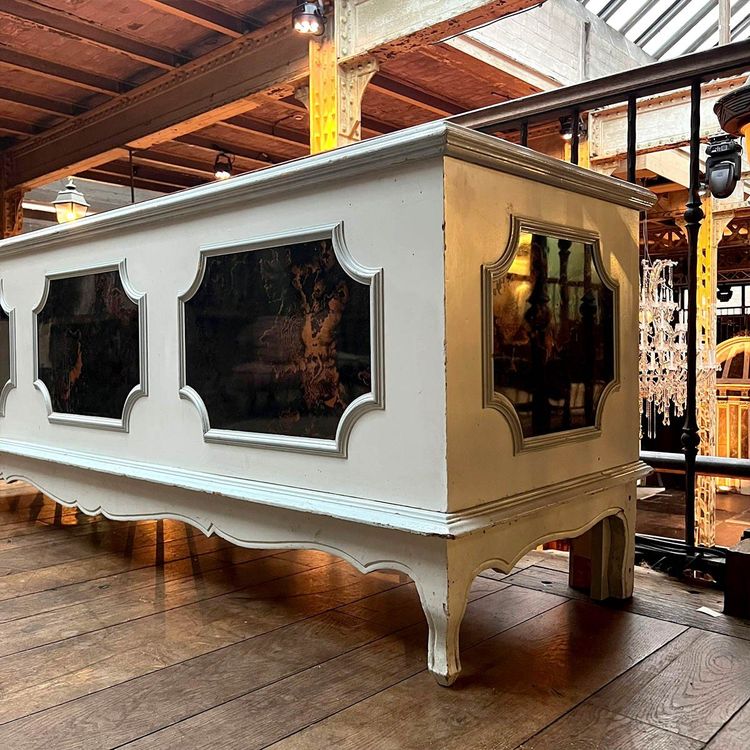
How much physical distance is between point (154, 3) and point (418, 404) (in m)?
4.09

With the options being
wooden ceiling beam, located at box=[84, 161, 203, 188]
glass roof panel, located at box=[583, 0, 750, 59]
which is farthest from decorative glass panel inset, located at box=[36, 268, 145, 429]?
glass roof panel, located at box=[583, 0, 750, 59]

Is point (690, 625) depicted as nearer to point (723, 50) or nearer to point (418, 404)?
point (418, 404)

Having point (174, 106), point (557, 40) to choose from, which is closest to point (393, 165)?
point (174, 106)

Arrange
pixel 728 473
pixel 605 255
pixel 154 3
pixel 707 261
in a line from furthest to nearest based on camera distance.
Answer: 1. pixel 707 261
2. pixel 154 3
3. pixel 728 473
4. pixel 605 255

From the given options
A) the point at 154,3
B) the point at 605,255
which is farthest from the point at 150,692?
the point at 154,3

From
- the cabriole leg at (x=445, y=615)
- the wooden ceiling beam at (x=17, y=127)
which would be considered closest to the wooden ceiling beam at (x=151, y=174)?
the wooden ceiling beam at (x=17, y=127)

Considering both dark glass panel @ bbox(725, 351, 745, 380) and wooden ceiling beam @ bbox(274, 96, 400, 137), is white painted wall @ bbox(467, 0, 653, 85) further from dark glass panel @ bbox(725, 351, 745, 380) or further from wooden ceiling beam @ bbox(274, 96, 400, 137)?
dark glass panel @ bbox(725, 351, 745, 380)

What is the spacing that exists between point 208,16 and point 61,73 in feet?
5.24

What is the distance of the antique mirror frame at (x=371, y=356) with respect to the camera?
114 centimetres

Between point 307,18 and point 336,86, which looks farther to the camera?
point 336,86

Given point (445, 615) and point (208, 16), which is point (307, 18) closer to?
point (208, 16)

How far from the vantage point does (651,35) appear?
28.3 feet

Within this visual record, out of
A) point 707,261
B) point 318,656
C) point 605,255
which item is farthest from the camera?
point 707,261

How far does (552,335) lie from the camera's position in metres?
1.25
